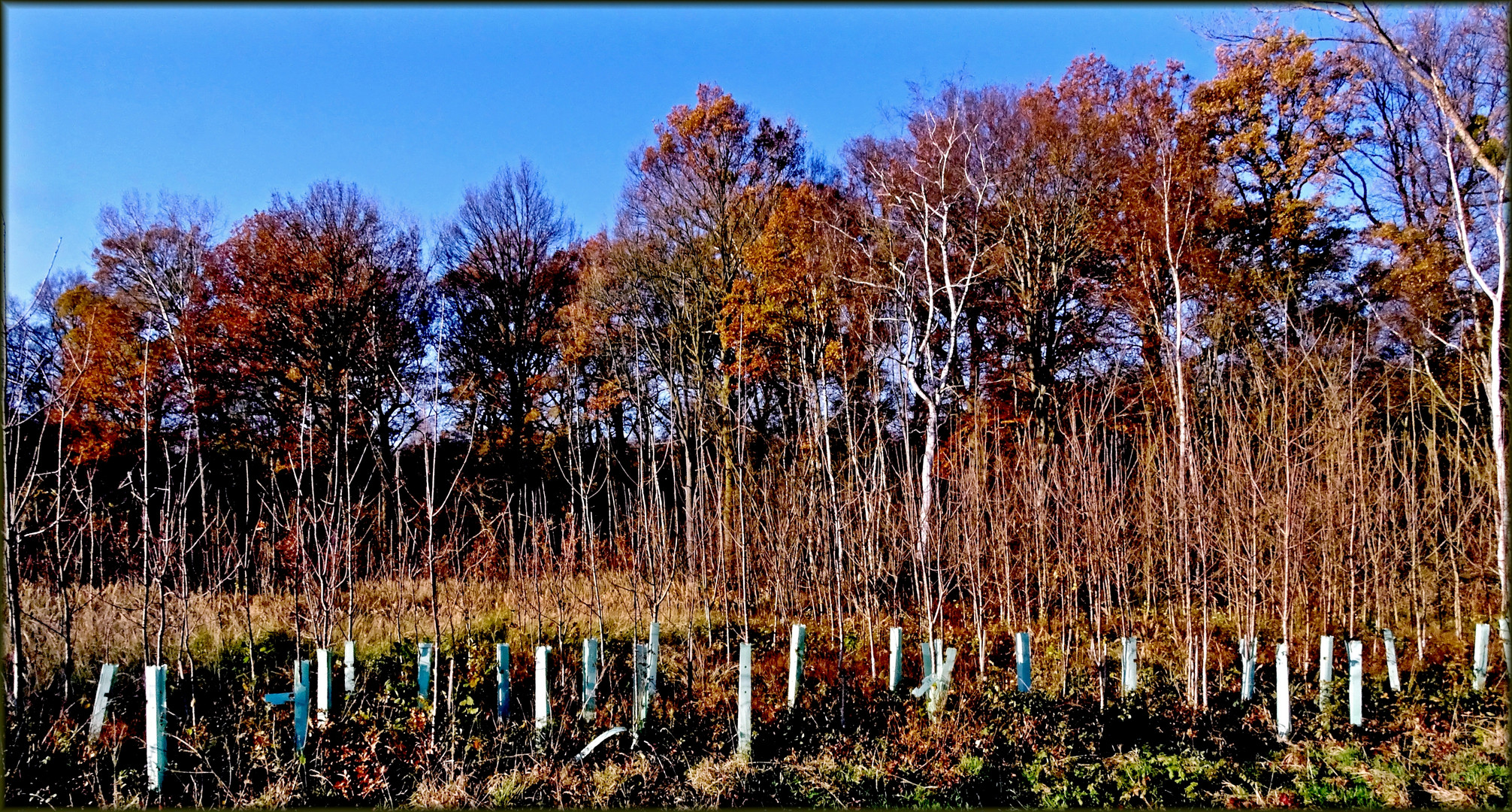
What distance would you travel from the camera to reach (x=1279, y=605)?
268 inches

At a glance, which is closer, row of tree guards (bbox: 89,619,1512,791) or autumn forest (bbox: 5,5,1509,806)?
row of tree guards (bbox: 89,619,1512,791)

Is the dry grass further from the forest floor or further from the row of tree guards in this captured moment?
the row of tree guards

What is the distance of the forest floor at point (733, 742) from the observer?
4.51m

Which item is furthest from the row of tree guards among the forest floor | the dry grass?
the dry grass

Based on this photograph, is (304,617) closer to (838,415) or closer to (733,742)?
(733,742)

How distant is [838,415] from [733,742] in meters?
5.16

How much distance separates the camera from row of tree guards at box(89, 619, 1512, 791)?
4543 millimetres

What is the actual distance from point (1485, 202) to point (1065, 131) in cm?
629

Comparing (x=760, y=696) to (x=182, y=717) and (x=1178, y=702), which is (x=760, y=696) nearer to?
(x=1178, y=702)

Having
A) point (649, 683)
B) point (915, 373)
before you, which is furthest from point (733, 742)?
point (915, 373)

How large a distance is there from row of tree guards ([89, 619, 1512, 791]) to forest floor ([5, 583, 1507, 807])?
98 mm

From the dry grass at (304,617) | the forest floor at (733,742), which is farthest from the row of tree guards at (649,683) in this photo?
the dry grass at (304,617)

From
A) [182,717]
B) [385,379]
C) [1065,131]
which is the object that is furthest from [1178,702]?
[385,379]

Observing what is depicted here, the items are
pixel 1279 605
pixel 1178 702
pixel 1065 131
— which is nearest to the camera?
pixel 1178 702
